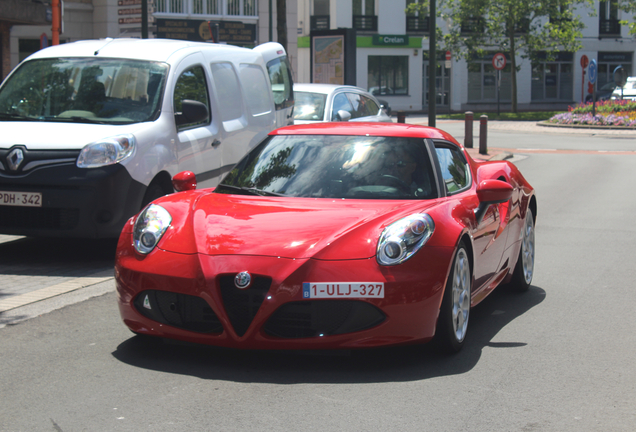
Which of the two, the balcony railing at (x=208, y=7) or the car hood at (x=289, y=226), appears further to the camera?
the balcony railing at (x=208, y=7)

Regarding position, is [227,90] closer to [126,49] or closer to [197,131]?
[197,131]

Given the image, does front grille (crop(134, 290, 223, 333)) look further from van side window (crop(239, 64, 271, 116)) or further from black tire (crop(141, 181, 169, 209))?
van side window (crop(239, 64, 271, 116))

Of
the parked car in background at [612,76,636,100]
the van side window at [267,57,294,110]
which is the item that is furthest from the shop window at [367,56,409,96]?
the van side window at [267,57,294,110]

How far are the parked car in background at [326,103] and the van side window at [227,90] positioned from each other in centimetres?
399

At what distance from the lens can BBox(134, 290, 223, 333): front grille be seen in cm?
430

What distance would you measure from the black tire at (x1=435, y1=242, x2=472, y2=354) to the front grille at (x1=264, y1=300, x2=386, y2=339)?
0.42 metres

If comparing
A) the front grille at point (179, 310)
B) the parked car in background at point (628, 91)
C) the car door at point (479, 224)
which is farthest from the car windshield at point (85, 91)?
the parked car in background at point (628, 91)

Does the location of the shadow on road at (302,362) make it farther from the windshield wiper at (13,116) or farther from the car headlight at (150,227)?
the windshield wiper at (13,116)

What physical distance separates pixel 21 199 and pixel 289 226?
11.7ft

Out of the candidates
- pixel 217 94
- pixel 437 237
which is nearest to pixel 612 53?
pixel 217 94

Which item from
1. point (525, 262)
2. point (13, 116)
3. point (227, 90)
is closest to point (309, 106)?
point (227, 90)

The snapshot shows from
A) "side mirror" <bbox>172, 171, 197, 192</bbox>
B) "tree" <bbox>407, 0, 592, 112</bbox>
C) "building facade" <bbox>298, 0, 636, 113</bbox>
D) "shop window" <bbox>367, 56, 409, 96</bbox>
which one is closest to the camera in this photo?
"side mirror" <bbox>172, 171, 197, 192</bbox>

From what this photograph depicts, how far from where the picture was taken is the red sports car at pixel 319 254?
4.21m

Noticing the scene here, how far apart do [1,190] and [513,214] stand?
13.6ft
